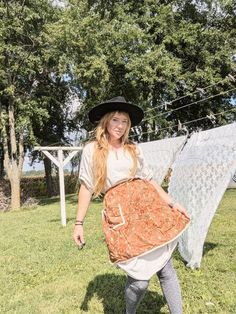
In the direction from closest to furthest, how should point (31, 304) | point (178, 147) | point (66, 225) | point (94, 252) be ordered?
point (31, 304), point (94, 252), point (178, 147), point (66, 225)

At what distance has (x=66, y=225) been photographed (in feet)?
39.2

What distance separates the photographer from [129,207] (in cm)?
331

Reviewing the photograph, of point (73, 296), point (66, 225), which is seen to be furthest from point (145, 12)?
point (73, 296)

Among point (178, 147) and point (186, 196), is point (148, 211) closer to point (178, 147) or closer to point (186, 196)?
point (186, 196)

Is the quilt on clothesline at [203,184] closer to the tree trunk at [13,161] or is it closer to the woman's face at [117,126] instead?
the woman's face at [117,126]

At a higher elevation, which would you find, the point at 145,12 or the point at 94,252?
the point at 145,12

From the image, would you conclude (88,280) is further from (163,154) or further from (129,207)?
(163,154)

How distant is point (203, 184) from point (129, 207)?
317 centimetres

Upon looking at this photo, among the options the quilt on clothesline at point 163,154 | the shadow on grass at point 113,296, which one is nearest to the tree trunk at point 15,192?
the quilt on clothesline at point 163,154

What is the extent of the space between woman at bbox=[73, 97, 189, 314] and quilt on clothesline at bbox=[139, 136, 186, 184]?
5.59 meters

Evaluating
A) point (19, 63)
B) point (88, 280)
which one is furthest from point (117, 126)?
point (19, 63)

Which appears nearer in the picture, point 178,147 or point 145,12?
point 178,147

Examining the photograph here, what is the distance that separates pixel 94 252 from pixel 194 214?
211 cm

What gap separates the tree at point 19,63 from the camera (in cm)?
2006
